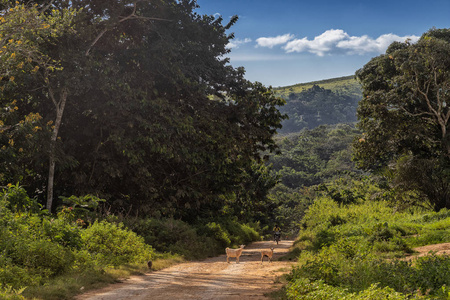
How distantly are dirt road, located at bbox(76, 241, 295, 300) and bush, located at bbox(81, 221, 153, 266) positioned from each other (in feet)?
3.90

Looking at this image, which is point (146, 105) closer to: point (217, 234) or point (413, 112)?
point (217, 234)

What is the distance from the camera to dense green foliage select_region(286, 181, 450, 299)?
7.27 metres

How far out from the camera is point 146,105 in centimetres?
1786

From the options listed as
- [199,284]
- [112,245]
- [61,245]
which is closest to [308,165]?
[112,245]

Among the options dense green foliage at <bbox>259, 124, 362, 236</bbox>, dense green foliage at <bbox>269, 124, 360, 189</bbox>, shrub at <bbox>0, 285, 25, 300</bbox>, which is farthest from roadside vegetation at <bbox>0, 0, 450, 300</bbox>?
dense green foliage at <bbox>269, 124, 360, 189</bbox>

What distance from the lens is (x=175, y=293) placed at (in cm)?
876

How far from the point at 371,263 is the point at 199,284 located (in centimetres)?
425

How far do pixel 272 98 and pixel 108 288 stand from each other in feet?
53.2

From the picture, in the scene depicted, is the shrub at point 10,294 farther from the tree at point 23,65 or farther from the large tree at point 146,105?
the large tree at point 146,105

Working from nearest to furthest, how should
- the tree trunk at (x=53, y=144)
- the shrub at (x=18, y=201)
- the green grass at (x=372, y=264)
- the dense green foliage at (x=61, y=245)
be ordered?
the green grass at (x=372, y=264) < the dense green foliage at (x=61, y=245) < the shrub at (x=18, y=201) < the tree trunk at (x=53, y=144)

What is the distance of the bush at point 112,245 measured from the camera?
1222 centimetres

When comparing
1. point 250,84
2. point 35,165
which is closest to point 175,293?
point 35,165

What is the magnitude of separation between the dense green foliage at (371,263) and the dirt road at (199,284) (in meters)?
1.07

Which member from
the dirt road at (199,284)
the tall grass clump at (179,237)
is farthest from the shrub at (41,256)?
the tall grass clump at (179,237)
